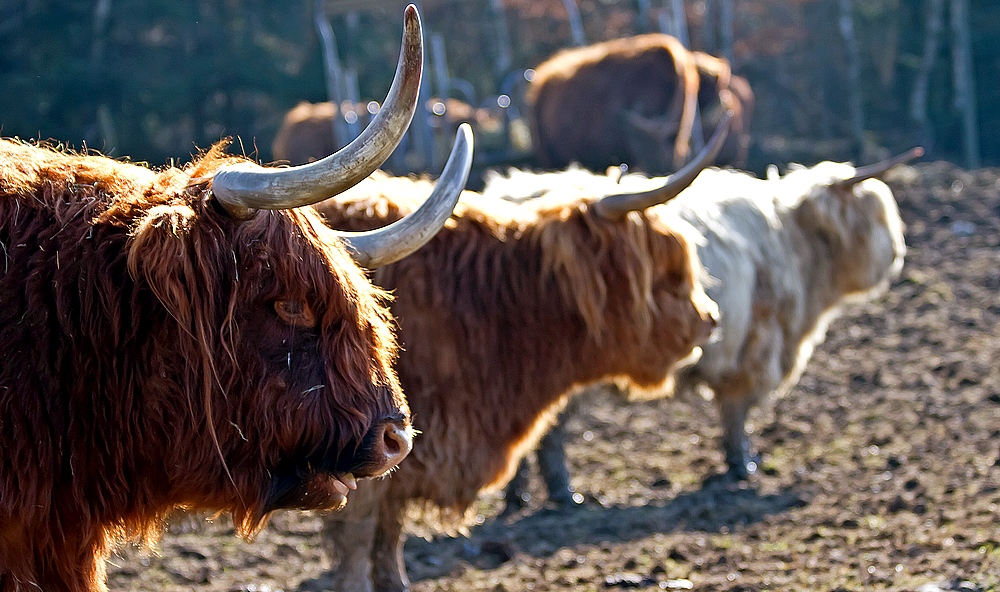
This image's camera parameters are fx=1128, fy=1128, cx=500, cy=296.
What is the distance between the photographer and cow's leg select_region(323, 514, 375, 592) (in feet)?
13.6

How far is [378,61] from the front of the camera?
62.9ft

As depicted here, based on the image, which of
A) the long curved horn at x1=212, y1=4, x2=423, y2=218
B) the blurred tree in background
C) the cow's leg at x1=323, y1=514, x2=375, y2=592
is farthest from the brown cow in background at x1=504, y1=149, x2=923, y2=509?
the blurred tree in background

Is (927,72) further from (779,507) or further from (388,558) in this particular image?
(388,558)

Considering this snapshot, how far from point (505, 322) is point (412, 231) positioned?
1090 millimetres

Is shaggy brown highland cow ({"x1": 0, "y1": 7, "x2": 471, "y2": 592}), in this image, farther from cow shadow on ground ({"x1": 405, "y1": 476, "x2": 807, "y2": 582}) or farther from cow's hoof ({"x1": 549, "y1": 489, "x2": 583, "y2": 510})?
cow's hoof ({"x1": 549, "y1": 489, "x2": 583, "y2": 510})

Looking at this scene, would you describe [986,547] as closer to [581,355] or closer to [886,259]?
[581,355]

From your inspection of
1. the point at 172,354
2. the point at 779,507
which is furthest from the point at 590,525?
the point at 172,354

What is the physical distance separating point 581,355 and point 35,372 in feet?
8.32

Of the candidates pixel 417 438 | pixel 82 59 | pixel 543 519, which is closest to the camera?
pixel 417 438

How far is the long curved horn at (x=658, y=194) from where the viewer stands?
441cm

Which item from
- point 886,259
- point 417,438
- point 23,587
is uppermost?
point 886,259

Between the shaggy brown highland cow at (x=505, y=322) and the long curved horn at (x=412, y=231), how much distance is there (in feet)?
2.31

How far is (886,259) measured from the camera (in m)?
7.64

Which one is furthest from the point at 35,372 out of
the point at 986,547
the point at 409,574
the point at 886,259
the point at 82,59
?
the point at 82,59
